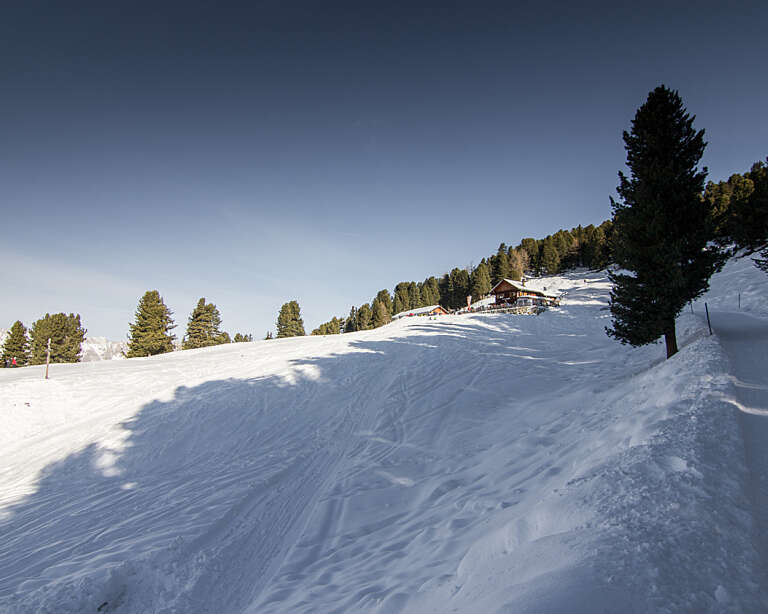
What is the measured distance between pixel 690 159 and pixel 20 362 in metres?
73.8

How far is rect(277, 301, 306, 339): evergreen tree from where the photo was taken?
69750 millimetres

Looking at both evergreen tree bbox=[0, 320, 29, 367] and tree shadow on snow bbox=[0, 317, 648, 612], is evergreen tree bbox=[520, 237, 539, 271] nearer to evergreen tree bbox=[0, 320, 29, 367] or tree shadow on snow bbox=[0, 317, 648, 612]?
tree shadow on snow bbox=[0, 317, 648, 612]

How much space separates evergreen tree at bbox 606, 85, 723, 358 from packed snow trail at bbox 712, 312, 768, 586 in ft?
7.70

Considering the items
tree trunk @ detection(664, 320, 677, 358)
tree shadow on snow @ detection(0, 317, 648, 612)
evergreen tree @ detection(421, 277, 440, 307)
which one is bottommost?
tree shadow on snow @ detection(0, 317, 648, 612)

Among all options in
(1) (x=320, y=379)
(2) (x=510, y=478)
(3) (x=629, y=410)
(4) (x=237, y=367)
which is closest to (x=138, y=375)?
(4) (x=237, y=367)

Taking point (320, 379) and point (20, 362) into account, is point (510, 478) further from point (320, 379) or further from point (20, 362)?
point (20, 362)

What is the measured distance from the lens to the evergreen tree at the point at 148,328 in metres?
43.0

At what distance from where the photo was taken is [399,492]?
7.39 meters

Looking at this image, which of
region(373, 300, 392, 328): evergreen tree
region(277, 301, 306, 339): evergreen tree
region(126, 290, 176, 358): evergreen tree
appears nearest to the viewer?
region(126, 290, 176, 358): evergreen tree

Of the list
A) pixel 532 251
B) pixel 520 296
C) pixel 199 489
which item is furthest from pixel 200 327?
pixel 532 251

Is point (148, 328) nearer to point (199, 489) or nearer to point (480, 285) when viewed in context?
point (199, 489)

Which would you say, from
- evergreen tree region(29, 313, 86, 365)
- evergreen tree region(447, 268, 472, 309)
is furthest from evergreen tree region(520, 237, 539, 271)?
evergreen tree region(29, 313, 86, 365)

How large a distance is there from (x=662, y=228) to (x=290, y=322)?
66673 millimetres

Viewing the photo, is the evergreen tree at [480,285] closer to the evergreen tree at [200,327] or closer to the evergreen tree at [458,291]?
the evergreen tree at [458,291]
